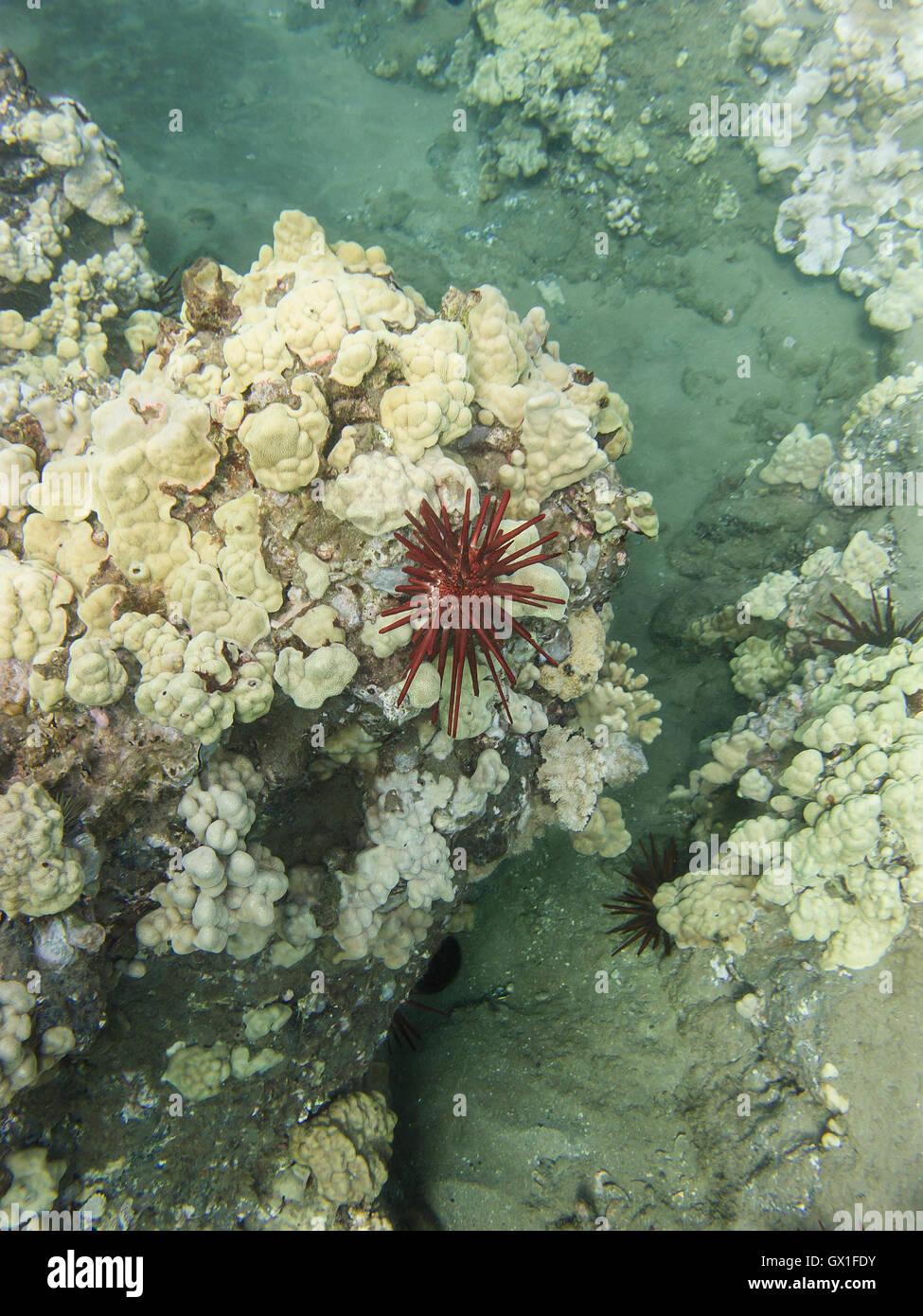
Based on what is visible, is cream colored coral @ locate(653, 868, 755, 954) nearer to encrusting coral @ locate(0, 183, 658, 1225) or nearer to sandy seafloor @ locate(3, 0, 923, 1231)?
sandy seafloor @ locate(3, 0, 923, 1231)

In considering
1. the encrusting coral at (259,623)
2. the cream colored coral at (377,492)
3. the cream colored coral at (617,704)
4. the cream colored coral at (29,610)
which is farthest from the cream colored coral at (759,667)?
the cream colored coral at (29,610)

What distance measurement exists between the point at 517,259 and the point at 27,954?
8.39 metres

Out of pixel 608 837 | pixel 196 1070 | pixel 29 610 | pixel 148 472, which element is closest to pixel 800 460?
pixel 608 837

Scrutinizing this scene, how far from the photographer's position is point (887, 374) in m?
6.53

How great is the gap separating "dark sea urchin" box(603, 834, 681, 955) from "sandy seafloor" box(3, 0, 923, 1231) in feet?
0.65

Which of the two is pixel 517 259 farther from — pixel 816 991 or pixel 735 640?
pixel 816 991

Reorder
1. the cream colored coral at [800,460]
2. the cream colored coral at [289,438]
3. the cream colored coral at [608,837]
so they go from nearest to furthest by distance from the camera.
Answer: the cream colored coral at [289,438]
the cream colored coral at [608,837]
the cream colored coral at [800,460]

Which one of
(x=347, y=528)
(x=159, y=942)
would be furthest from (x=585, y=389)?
(x=159, y=942)

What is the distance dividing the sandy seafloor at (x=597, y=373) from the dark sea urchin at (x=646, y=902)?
7.8 inches

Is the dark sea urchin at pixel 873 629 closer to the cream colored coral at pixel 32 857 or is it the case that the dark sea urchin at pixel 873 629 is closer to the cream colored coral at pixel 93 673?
the cream colored coral at pixel 93 673

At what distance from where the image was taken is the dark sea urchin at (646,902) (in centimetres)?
510

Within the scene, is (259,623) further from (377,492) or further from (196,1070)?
(196,1070)

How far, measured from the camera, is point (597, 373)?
7211 millimetres

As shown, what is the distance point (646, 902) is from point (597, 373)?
5.65 m
